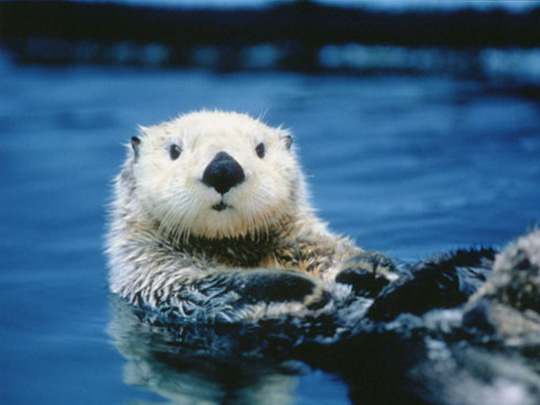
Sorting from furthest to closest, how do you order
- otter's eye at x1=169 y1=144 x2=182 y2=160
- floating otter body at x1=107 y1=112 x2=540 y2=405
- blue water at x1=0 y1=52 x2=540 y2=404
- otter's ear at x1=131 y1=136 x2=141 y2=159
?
otter's ear at x1=131 y1=136 x2=141 y2=159
otter's eye at x1=169 y1=144 x2=182 y2=160
blue water at x1=0 y1=52 x2=540 y2=404
floating otter body at x1=107 y1=112 x2=540 y2=405

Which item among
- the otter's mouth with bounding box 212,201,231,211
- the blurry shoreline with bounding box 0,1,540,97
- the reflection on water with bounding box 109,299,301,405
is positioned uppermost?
the blurry shoreline with bounding box 0,1,540,97

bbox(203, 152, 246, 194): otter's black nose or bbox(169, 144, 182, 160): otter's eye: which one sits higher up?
bbox(169, 144, 182, 160): otter's eye

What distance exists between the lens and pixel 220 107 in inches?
245

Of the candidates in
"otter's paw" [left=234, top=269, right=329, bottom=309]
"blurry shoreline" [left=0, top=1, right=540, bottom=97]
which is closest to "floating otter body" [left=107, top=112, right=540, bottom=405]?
"otter's paw" [left=234, top=269, right=329, bottom=309]

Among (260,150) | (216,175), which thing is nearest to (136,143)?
(260,150)

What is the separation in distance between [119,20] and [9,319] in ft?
21.1

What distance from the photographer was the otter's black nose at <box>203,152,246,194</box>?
2.51 m

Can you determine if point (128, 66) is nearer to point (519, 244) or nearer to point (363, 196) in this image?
point (363, 196)

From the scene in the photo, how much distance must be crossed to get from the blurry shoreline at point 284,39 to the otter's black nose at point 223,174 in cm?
635

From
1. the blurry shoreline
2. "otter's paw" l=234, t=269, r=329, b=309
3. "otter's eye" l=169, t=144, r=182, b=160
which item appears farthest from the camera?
the blurry shoreline

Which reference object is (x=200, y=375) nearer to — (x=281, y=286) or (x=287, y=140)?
(x=281, y=286)

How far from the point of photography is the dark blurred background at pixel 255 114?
2.93m

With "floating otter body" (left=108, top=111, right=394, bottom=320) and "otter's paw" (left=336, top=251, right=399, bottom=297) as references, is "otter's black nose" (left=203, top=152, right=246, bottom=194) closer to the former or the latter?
"floating otter body" (left=108, top=111, right=394, bottom=320)

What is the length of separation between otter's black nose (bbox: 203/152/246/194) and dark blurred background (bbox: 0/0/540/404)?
66 centimetres
